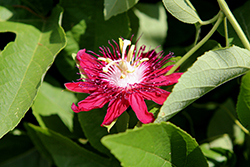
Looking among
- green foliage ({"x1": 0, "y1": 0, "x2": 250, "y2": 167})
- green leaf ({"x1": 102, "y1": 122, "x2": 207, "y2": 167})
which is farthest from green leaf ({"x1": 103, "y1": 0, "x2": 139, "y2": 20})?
green leaf ({"x1": 102, "y1": 122, "x2": 207, "y2": 167})

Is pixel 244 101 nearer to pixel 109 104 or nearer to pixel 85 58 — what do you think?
pixel 109 104

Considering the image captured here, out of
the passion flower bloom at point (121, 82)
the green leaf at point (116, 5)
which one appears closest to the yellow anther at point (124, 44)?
the passion flower bloom at point (121, 82)

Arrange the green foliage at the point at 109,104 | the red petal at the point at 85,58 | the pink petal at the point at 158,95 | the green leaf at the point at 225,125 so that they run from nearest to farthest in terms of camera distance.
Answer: the green foliage at the point at 109,104
the pink petal at the point at 158,95
the red petal at the point at 85,58
the green leaf at the point at 225,125

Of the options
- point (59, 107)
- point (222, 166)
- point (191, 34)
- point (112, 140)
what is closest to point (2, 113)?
point (59, 107)

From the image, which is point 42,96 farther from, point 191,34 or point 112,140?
point 191,34

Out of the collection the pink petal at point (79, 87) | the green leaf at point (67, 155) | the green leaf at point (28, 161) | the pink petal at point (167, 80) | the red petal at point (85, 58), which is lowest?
the green leaf at point (28, 161)

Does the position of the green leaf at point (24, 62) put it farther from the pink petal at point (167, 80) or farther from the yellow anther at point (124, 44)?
the pink petal at point (167, 80)

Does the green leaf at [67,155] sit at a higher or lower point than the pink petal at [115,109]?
lower
